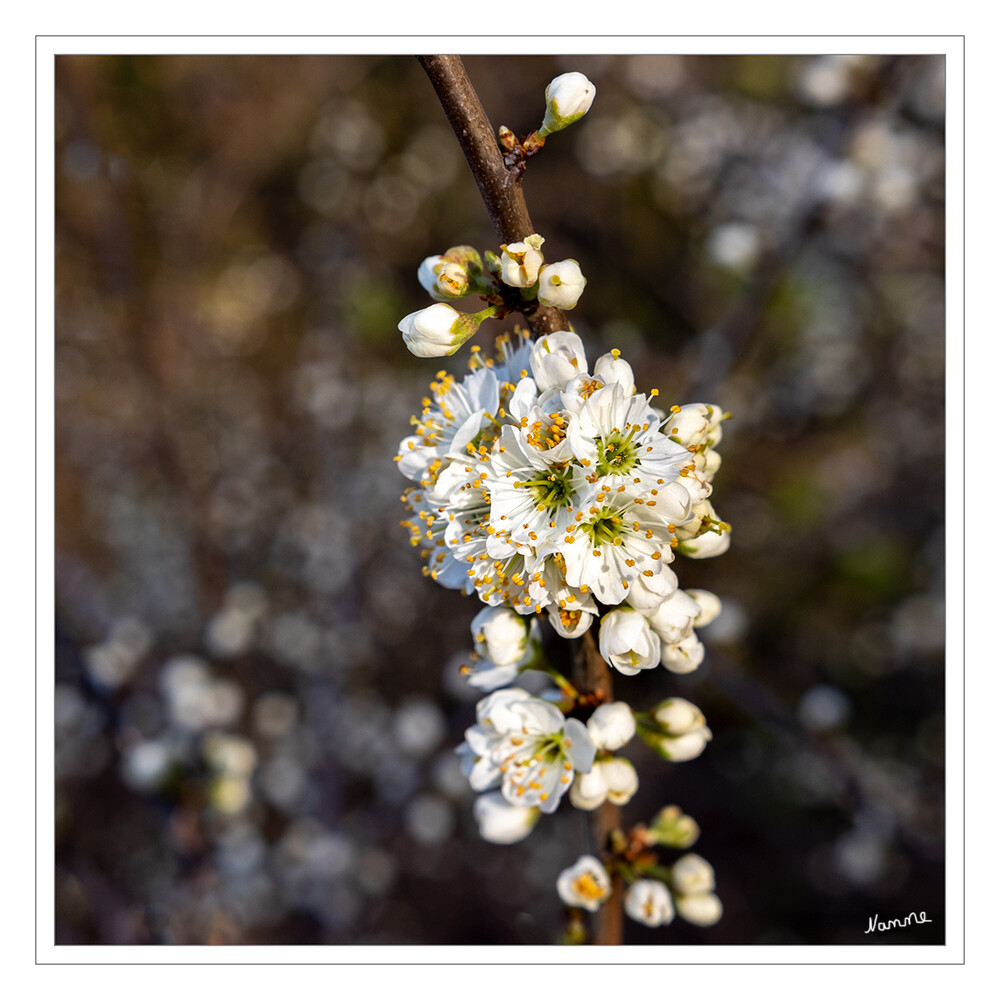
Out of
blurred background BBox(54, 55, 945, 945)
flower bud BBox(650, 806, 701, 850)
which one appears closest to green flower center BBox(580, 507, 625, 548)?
flower bud BBox(650, 806, 701, 850)

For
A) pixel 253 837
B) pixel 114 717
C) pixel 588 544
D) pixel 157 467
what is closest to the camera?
pixel 588 544

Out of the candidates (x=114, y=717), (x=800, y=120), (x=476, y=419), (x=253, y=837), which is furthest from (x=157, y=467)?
(x=800, y=120)

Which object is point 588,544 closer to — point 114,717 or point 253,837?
point 114,717

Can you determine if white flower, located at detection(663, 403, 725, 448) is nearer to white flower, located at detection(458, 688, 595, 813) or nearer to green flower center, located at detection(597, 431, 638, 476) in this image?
green flower center, located at detection(597, 431, 638, 476)

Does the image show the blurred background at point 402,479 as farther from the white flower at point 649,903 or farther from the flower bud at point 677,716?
the flower bud at point 677,716
